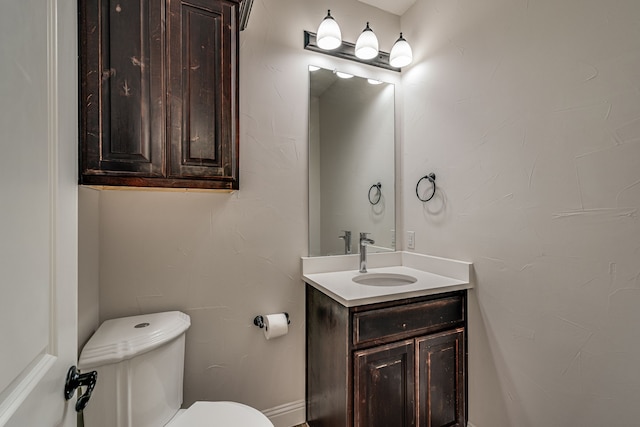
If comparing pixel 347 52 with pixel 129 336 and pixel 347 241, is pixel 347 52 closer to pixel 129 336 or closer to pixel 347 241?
pixel 347 241

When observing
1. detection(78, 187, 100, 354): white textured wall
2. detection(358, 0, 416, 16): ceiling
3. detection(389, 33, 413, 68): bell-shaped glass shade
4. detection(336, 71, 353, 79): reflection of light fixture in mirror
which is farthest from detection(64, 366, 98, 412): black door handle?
detection(358, 0, 416, 16): ceiling

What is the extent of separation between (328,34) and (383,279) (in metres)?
1.50

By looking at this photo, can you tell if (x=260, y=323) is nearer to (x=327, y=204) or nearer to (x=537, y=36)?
(x=327, y=204)

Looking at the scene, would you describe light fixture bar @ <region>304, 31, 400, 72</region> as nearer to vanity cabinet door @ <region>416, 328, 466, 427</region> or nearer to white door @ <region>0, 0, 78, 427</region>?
white door @ <region>0, 0, 78, 427</region>

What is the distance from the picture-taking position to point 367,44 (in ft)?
5.88

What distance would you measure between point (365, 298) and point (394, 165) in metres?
1.09

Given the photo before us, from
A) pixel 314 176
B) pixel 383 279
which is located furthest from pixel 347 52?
pixel 383 279

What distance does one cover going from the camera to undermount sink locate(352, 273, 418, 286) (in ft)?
5.87

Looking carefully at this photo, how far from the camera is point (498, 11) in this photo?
4.74ft

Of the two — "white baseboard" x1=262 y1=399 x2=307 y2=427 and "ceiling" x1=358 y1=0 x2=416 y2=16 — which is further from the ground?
"ceiling" x1=358 y1=0 x2=416 y2=16

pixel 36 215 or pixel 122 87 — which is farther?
pixel 122 87

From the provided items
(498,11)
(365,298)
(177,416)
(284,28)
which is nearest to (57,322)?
(177,416)

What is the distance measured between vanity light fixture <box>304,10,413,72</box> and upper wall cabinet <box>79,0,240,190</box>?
586 mm

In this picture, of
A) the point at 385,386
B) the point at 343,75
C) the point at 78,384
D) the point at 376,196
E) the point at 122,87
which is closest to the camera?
the point at 78,384
